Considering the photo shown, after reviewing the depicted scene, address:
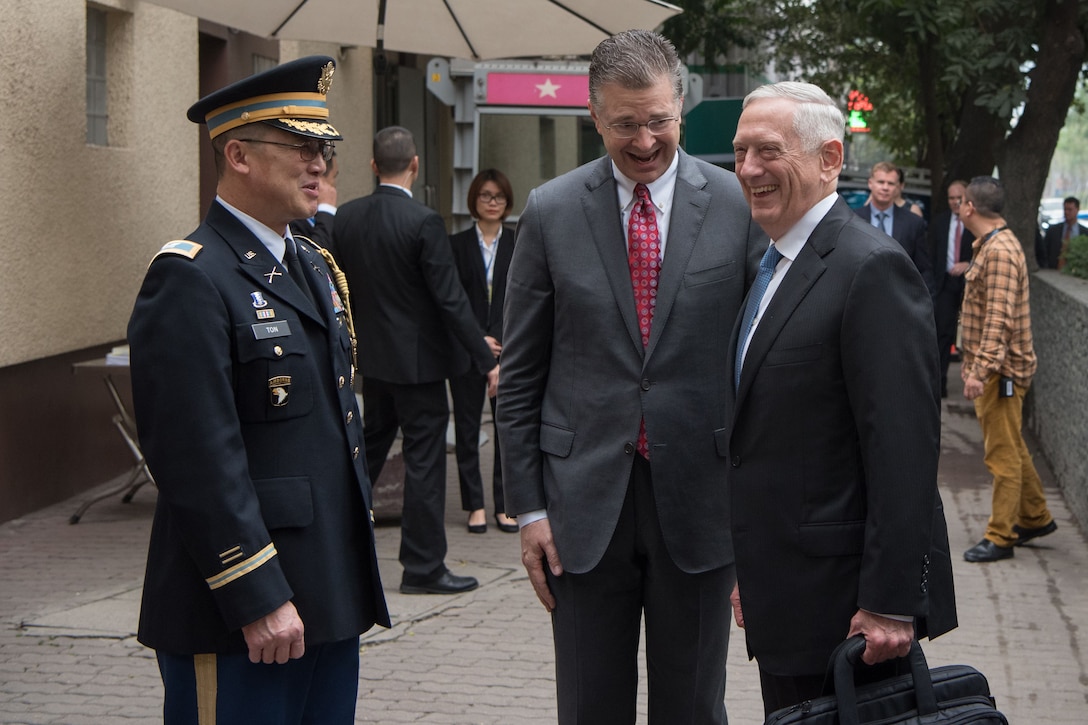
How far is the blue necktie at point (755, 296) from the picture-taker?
3.09 m

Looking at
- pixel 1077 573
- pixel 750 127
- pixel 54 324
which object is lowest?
pixel 1077 573

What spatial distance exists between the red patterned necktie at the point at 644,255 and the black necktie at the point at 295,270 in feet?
2.59

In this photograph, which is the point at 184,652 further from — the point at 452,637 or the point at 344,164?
the point at 344,164

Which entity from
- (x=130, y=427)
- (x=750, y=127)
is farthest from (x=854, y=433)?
(x=130, y=427)

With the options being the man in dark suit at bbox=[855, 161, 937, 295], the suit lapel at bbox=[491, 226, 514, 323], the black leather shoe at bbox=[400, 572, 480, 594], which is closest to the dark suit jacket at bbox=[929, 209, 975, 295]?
the man in dark suit at bbox=[855, 161, 937, 295]

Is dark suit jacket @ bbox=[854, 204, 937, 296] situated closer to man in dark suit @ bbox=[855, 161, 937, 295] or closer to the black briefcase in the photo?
man in dark suit @ bbox=[855, 161, 937, 295]

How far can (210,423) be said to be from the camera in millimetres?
2707

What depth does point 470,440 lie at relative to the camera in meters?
8.21

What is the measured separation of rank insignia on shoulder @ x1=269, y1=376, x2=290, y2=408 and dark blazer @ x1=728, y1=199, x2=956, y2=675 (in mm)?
956

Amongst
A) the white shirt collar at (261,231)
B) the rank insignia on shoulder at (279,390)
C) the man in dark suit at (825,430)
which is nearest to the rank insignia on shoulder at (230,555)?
the rank insignia on shoulder at (279,390)

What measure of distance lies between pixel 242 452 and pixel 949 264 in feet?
39.6

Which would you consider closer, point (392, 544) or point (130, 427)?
point (392, 544)

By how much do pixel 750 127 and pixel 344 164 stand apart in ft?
35.1

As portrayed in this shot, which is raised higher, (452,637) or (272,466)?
(272,466)
